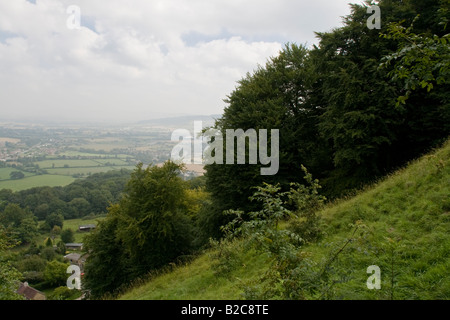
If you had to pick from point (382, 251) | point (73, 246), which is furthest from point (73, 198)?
point (382, 251)

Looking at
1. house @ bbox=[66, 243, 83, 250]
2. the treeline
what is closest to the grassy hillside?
house @ bbox=[66, 243, 83, 250]

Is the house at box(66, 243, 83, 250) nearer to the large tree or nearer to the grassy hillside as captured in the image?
the large tree

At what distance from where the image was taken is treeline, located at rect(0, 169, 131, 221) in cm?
5762

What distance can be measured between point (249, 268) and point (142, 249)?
34.9ft

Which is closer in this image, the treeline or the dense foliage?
the dense foliage

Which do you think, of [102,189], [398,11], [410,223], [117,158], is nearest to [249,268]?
[410,223]

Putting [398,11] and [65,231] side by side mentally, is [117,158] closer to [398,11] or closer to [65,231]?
[65,231]

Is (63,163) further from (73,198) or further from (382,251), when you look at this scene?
(382,251)

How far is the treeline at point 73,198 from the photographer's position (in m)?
57.6

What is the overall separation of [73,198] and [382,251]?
238 ft

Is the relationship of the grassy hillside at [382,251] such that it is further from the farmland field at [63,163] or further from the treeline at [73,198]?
the farmland field at [63,163]

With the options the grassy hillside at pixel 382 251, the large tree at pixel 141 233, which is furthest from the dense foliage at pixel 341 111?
the grassy hillside at pixel 382 251

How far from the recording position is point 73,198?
62688mm

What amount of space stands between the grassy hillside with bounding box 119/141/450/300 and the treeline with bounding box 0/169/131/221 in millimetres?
55815
